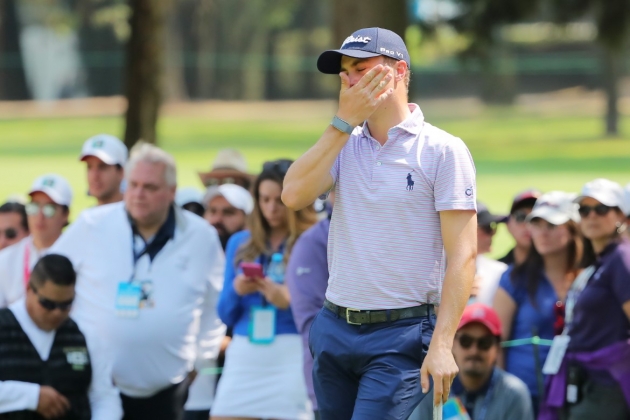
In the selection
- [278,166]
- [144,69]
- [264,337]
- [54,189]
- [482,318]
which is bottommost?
[264,337]

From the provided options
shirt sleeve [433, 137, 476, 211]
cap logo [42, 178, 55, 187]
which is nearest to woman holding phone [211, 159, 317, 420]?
cap logo [42, 178, 55, 187]

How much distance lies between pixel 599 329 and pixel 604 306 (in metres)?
0.14

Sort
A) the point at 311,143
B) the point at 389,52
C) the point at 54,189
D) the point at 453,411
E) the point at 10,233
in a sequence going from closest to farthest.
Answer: the point at 389,52
the point at 453,411
the point at 54,189
the point at 10,233
the point at 311,143

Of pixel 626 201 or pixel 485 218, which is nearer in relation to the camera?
pixel 626 201

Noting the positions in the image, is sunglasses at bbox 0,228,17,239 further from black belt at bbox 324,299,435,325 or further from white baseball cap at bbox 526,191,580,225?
black belt at bbox 324,299,435,325

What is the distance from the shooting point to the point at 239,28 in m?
60.7

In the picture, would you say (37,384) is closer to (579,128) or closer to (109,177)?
(109,177)

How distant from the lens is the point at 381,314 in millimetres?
4320

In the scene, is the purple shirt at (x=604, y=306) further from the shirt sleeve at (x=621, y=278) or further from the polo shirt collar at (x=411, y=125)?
the polo shirt collar at (x=411, y=125)

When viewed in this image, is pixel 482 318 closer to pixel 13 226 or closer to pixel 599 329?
pixel 599 329

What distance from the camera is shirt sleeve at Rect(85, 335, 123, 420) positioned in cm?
638

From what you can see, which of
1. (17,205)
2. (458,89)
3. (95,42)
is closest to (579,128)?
(458,89)

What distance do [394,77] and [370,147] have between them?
0.90 feet

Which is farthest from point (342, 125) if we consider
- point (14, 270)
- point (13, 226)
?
point (13, 226)
